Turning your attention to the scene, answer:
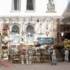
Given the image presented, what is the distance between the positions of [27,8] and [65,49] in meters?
3.42

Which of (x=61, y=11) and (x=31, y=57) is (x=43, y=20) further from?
(x=31, y=57)

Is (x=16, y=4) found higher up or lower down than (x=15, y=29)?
higher up

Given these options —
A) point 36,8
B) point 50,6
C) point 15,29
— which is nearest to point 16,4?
point 36,8

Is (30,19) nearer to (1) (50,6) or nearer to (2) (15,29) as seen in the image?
(2) (15,29)

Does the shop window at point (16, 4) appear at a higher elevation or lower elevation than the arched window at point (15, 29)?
higher

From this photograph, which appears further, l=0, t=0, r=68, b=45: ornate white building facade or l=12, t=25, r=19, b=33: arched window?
l=12, t=25, r=19, b=33: arched window

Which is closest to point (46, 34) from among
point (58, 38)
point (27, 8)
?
point (58, 38)

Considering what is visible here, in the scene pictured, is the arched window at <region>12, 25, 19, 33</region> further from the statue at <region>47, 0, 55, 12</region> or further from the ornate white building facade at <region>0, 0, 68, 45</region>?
the statue at <region>47, 0, 55, 12</region>

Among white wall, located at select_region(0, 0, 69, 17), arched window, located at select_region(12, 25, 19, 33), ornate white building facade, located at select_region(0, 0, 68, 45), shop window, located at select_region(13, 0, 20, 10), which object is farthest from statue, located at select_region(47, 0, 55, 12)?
arched window, located at select_region(12, 25, 19, 33)

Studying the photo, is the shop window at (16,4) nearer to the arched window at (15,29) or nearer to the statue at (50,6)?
the arched window at (15,29)

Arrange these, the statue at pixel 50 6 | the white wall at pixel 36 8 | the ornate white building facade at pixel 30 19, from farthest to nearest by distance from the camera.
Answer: the statue at pixel 50 6 < the white wall at pixel 36 8 < the ornate white building facade at pixel 30 19

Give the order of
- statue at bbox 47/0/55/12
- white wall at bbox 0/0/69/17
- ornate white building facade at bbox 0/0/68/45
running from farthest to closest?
statue at bbox 47/0/55/12 < white wall at bbox 0/0/69/17 < ornate white building facade at bbox 0/0/68/45

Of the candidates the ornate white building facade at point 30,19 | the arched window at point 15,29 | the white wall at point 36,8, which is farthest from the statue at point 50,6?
the arched window at point 15,29

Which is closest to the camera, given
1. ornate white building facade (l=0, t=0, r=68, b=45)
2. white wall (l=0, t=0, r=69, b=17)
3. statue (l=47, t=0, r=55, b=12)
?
ornate white building facade (l=0, t=0, r=68, b=45)
